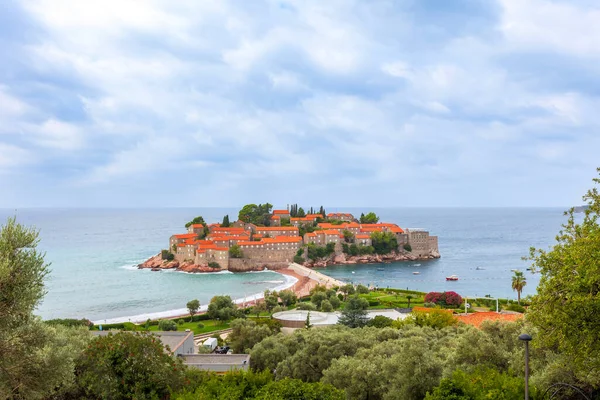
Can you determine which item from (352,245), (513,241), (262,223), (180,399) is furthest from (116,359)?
(513,241)

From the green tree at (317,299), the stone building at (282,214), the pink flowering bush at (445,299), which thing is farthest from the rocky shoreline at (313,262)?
the pink flowering bush at (445,299)

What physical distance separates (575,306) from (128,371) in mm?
9840

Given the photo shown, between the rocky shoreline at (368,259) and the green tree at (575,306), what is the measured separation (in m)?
66.1

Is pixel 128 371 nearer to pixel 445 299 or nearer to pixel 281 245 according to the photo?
pixel 445 299

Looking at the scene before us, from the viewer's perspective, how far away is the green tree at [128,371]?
1036 cm

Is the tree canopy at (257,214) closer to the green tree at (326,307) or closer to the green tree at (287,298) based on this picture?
the green tree at (287,298)

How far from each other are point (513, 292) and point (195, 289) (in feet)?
126

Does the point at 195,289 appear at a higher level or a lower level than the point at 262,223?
lower

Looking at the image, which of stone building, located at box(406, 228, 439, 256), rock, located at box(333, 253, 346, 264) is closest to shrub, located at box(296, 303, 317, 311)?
rock, located at box(333, 253, 346, 264)

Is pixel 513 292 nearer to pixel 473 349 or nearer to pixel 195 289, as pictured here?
pixel 195 289

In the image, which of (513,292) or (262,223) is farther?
(262,223)

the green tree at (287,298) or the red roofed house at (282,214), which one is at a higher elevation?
the red roofed house at (282,214)

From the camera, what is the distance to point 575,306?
818cm

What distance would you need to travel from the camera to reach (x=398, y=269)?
72312 mm
